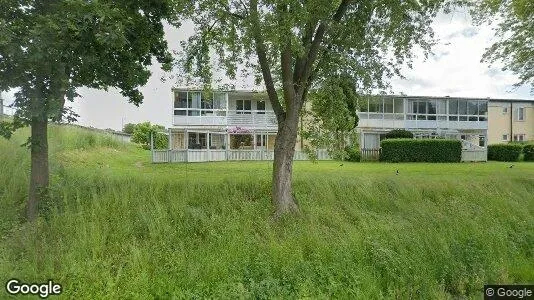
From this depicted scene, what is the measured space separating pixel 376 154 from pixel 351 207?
16977mm

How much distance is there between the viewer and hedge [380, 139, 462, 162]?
22375 millimetres

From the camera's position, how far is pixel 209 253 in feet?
17.7

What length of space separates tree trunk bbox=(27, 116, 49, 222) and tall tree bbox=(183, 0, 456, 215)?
10.8 ft

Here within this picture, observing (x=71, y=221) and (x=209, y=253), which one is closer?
(x=209, y=253)

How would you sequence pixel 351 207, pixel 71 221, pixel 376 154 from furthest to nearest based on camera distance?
pixel 376 154, pixel 351 207, pixel 71 221

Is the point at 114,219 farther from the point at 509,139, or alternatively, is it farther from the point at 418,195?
the point at 509,139

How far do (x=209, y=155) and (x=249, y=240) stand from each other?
17089mm

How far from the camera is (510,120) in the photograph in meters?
39.9

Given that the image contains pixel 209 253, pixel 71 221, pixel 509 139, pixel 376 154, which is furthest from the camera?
pixel 509 139

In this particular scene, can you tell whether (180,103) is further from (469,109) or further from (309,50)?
(469,109)

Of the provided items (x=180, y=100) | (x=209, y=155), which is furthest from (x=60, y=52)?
(x=180, y=100)

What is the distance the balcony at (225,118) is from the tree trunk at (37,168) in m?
19.4

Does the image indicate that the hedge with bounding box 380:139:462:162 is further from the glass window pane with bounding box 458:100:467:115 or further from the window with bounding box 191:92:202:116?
the window with bounding box 191:92:202:116

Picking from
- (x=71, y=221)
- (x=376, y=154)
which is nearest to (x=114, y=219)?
(x=71, y=221)
